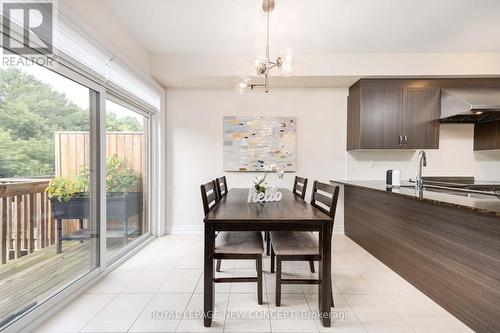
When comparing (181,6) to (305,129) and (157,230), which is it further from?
(157,230)

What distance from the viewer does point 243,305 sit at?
1760mm

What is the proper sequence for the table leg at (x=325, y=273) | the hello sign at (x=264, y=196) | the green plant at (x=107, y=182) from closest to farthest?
the table leg at (x=325, y=273) < the green plant at (x=107, y=182) < the hello sign at (x=264, y=196)

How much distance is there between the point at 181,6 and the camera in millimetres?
2098

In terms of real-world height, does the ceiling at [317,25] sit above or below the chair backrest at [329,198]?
A: above

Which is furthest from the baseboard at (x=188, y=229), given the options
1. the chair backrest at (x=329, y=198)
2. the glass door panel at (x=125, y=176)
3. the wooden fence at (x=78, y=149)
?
the chair backrest at (x=329, y=198)

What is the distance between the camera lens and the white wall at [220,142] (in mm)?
3425

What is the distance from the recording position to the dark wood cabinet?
3.08m

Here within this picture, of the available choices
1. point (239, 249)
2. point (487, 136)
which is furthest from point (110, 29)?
point (487, 136)

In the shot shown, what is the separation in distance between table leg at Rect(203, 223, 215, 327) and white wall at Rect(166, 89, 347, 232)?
1995 mm

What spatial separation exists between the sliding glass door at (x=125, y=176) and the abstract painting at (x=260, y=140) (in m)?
Answer: 1.20

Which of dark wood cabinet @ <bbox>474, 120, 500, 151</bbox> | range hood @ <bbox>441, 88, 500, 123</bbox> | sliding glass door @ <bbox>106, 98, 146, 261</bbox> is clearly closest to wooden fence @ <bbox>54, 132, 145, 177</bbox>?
sliding glass door @ <bbox>106, 98, 146, 261</bbox>

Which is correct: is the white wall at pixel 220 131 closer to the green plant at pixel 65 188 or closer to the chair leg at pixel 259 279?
the green plant at pixel 65 188

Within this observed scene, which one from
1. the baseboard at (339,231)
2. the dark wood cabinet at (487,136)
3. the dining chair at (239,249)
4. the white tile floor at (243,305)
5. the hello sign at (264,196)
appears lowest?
the white tile floor at (243,305)

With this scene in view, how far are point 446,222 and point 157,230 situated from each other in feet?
11.0
